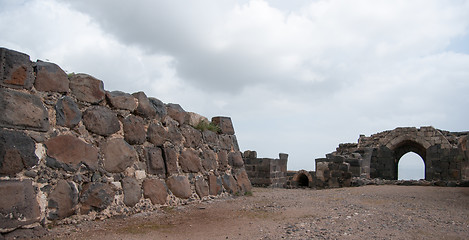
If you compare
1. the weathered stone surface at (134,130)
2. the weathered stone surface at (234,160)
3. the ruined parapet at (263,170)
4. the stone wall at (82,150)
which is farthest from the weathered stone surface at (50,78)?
the ruined parapet at (263,170)

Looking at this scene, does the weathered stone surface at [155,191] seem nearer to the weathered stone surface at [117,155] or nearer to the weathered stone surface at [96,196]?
the weathered stone surface at [117,155]

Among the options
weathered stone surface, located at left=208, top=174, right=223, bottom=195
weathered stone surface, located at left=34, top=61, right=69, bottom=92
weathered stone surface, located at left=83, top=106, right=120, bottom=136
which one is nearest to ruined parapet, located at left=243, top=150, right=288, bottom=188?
Answer: weathered stone surface, located at left=208, top=174, right=223, bottom=195

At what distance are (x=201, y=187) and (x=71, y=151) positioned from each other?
2837 millimetres

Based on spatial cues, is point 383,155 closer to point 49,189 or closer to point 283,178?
point 283,178

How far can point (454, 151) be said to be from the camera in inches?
694

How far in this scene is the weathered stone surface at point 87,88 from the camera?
4.43 m

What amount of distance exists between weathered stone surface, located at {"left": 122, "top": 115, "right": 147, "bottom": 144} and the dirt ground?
1.10 meters

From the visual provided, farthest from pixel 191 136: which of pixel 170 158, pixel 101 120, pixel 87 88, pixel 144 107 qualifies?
pixel 87 88

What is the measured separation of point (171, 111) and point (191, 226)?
8.27 ft

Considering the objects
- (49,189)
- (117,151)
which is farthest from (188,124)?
(49,189)

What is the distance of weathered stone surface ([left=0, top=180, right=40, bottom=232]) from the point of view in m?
3.34

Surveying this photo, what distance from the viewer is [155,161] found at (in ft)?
18.1

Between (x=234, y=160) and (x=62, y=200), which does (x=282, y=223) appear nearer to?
(x=62, y=200)

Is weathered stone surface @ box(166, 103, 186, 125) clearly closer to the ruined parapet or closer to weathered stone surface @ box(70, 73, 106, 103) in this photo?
weathered stone surface @ box(70, 73, 106, 103)
